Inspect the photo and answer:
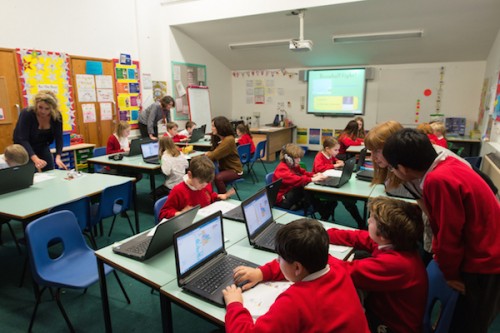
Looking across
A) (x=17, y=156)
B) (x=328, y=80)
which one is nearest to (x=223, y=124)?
(x=17, y=156)

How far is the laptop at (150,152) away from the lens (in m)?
4.23

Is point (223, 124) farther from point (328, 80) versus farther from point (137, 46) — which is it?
point (328, 80)

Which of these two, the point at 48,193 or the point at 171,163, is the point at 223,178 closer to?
the point at 171,163

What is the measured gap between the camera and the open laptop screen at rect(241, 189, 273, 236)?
1.84 meters

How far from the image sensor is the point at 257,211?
1965mm

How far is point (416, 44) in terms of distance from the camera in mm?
6363

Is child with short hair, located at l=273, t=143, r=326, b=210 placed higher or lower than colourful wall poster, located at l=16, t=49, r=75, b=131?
lower

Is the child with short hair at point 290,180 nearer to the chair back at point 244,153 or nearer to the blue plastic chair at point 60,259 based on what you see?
the blue plastic chair at point 60,259

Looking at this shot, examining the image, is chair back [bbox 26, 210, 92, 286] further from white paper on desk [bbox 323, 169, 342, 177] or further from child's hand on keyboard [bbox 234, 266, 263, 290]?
white paper on desk [bbox 323, 169, 342, 177]

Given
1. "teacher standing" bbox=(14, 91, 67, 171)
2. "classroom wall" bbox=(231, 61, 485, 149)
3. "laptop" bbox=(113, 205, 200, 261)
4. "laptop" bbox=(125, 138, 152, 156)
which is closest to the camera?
"laptop" bbox=(113, 205, 200, 261)

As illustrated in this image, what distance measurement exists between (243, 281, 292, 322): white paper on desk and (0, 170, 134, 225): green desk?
181 cm

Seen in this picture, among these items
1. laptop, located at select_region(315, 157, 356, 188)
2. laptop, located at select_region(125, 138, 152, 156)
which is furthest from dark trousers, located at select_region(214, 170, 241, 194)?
laptop, located at select_region(315, 157, 356, 188)

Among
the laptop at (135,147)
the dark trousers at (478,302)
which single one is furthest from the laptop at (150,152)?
the dark trousers at (478,302)

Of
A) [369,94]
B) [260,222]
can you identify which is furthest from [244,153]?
[369,94]
